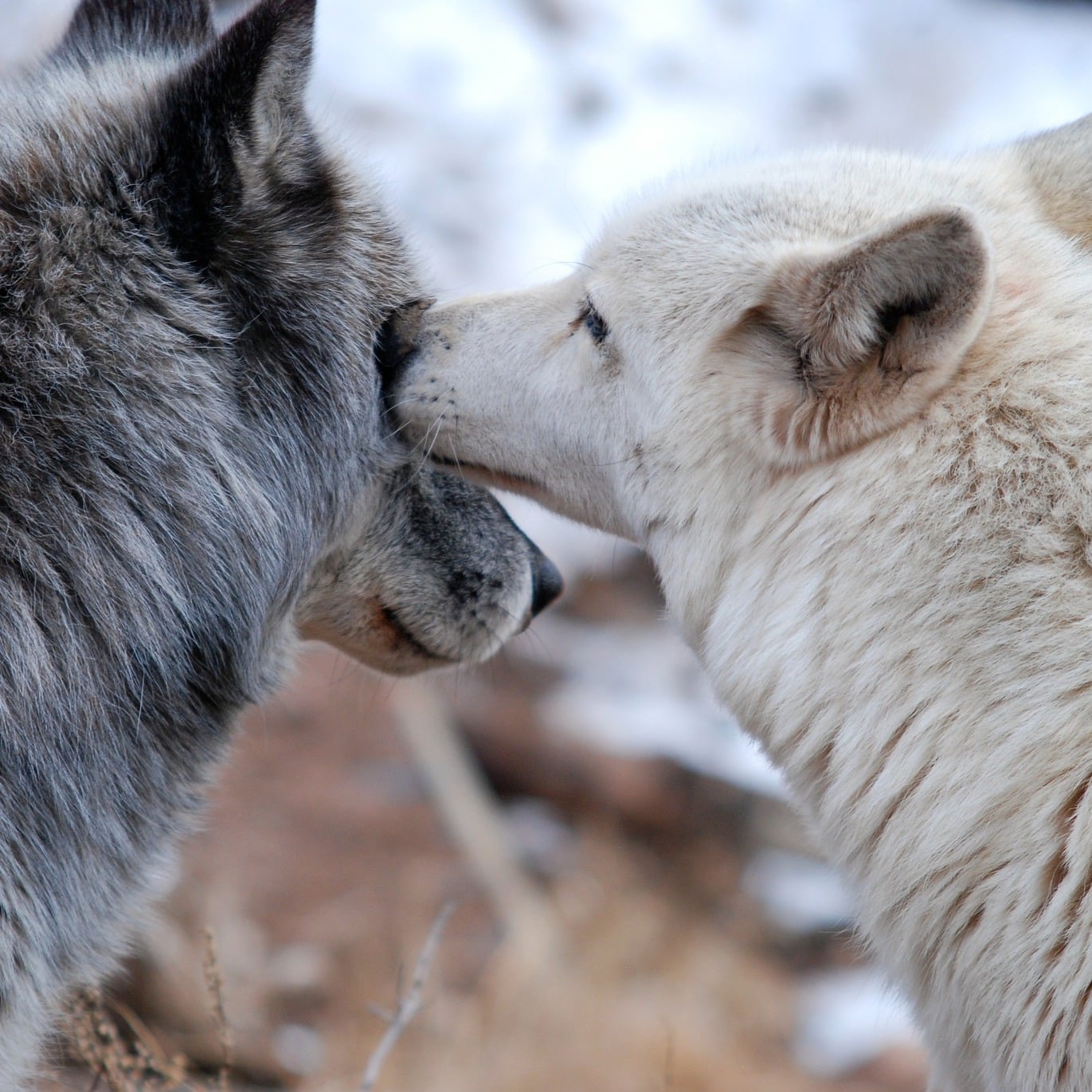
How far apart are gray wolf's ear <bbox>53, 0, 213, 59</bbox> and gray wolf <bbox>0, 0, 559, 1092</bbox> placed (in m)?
0.12

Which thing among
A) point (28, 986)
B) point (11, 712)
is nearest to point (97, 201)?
point (11, 712)

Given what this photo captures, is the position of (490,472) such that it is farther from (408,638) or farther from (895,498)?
(895,498)

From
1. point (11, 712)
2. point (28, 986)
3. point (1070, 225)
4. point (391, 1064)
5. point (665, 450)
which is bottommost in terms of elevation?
point (391, 1064)

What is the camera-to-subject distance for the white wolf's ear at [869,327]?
6.29ft

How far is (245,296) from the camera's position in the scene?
7.81 ft

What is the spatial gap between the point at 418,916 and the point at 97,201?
4.08 meters

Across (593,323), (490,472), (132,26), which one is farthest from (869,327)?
(132,26)

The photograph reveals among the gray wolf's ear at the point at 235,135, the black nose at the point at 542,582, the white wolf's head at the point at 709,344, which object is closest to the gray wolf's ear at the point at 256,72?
the gray wolf's ear at the point at 235,135

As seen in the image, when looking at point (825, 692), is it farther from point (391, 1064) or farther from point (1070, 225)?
point (391, 1064)

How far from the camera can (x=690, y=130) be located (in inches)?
331

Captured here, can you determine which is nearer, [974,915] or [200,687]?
[974,915]

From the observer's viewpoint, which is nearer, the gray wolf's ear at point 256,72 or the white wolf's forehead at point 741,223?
the gray wolf's ear at point 256,72

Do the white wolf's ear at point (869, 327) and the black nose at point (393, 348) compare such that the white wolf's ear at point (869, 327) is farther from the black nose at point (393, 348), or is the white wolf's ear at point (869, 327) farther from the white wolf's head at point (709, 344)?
the black nose at point (393, 348)

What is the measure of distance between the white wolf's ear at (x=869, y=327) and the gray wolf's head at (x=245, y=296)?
891mm
